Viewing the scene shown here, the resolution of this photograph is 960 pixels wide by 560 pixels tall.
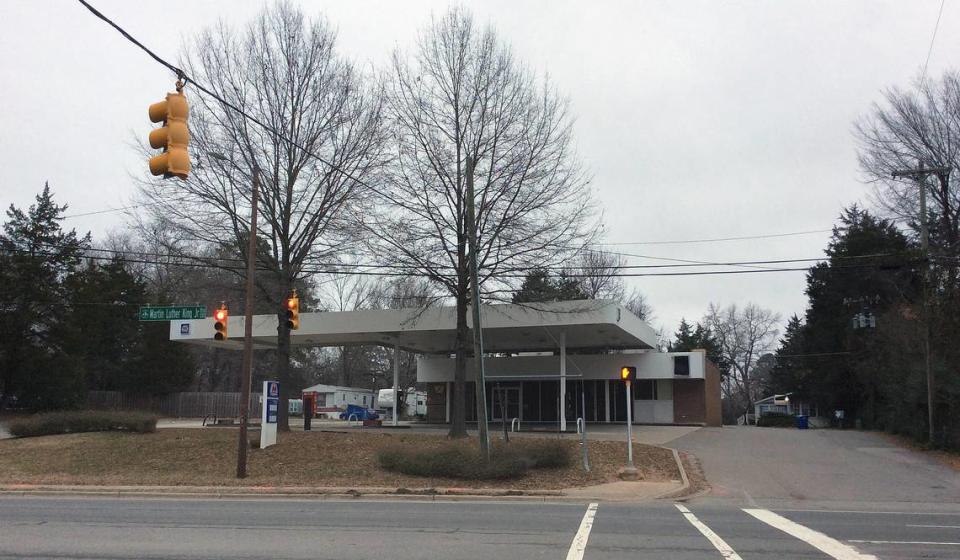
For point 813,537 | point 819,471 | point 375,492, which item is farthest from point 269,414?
point 813,537

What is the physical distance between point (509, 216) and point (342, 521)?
13976mm

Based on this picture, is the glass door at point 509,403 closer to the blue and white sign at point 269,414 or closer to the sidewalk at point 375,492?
the blue and white sign at point 269,414

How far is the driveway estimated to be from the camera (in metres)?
17.3

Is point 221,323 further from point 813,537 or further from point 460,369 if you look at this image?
point 813,537

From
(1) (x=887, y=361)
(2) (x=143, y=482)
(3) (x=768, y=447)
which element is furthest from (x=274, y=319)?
(1) (x=887, y=361)

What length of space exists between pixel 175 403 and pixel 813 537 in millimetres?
51537

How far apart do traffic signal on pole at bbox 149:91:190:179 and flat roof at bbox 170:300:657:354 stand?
716 inches

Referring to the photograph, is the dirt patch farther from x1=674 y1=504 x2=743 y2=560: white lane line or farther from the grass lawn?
x1=674 y1=504 x2=743 y2=560: white lane line

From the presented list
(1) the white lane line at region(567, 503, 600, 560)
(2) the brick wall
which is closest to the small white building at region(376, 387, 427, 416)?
(2) the brick wall

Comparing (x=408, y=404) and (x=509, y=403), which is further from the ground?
(x=509, y=403)

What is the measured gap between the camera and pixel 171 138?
27.7ft

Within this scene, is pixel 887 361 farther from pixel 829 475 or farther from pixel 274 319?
pixel 274 319

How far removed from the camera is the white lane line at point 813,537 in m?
9.03

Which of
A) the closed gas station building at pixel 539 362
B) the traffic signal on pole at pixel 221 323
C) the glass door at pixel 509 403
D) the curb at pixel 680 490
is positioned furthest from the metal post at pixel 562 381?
the traffic signal on pole at pixel 221 323
